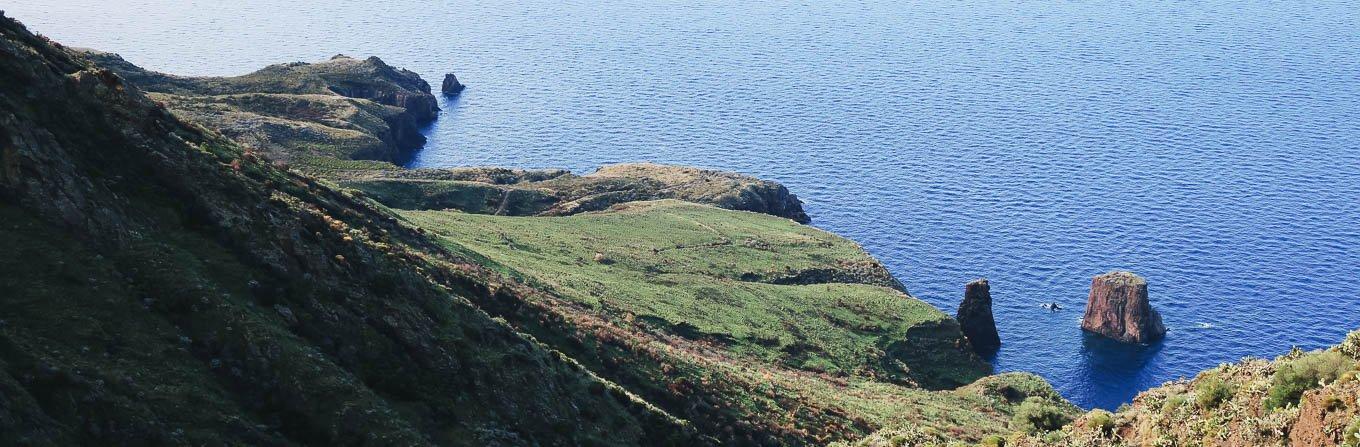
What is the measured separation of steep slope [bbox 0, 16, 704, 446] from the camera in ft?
Result: 133

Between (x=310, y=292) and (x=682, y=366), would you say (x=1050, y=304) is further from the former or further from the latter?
(x=310, y=292)

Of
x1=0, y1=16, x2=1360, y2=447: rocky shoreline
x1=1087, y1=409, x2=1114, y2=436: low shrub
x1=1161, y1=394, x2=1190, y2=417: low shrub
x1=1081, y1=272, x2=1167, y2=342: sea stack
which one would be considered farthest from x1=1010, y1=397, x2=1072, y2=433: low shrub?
x1=1081, y1=272, x2=1167, y2=342: sea stack

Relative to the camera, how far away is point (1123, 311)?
13112cm

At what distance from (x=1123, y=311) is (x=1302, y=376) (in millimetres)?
98828

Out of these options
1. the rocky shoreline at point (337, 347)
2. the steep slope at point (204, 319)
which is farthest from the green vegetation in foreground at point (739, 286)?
the steep slope at point (204, 319)

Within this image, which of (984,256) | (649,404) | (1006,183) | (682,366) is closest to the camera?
(649,404)

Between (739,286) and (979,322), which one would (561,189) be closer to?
(739,286)

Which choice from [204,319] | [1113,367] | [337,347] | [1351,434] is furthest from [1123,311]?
[204,319]

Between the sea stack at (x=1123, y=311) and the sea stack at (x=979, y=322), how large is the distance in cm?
1272

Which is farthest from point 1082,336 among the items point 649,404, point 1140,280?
point 649,404

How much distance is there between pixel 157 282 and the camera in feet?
153

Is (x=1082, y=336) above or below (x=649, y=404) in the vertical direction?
above

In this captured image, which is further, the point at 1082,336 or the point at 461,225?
the point at 1082,336

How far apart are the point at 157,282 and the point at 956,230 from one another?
13760 cm
